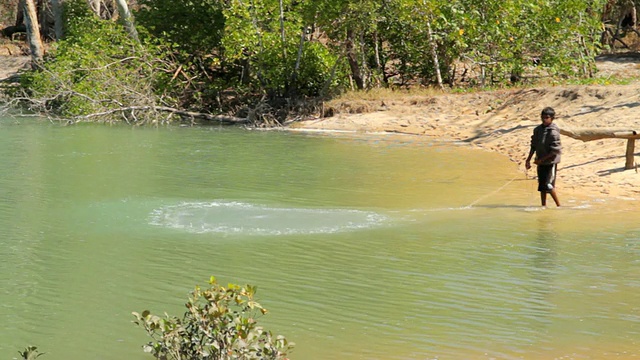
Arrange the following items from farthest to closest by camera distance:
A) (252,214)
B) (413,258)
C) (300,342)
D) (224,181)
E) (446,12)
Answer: (446,12), (224,181), (252,214), (413,258), (300,342)

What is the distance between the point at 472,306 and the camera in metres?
9.08

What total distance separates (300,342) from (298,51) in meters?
18.9

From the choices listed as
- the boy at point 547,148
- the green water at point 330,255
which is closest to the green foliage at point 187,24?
the green water at point 330,255

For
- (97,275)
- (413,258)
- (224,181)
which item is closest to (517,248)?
(413,258)

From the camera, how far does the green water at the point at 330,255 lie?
8.27 metres

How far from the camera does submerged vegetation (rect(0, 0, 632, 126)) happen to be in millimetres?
25125

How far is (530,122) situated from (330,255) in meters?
11.5

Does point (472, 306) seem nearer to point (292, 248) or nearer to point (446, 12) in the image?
point (292, 248)

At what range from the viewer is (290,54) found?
86.9 ft

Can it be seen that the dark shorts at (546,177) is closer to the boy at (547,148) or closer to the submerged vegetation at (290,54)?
the boy at (547,148)

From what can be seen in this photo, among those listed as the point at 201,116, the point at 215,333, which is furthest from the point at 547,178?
the point at 201,116

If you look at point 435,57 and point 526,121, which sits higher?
point 435,57

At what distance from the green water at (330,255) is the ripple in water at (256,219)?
0.18 feet

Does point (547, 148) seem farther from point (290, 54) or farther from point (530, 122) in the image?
point (290, 54)
